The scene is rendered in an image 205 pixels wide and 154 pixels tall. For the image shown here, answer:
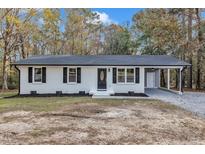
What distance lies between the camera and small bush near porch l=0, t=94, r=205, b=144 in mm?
7094

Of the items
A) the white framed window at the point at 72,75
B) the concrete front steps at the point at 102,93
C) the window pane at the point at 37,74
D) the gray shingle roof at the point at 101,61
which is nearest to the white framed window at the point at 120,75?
the gray shingle roof at the point at 101,61

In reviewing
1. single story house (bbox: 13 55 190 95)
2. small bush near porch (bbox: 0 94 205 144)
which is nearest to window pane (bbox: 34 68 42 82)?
single story house (bbox: 13 55 190 95)

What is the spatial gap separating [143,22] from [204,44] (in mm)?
8018

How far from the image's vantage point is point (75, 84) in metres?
19.7

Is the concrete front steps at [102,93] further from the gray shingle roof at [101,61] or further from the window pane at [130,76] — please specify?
the gray shingle roof at [101,61]

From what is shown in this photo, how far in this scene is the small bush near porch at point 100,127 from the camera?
7094mm

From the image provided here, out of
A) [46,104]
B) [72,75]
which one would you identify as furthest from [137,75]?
[46,104]

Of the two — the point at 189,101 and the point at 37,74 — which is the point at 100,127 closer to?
the point at 189,101

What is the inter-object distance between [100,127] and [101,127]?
0.03 metres

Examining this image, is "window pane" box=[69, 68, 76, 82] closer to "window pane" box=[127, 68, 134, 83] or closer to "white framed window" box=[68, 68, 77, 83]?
"white framed window" box=[68, 68, 77, 83]

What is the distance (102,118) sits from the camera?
9.96 m

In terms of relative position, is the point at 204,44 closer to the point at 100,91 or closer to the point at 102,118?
the point at 100,91

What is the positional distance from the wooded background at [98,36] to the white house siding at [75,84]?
285 inches
